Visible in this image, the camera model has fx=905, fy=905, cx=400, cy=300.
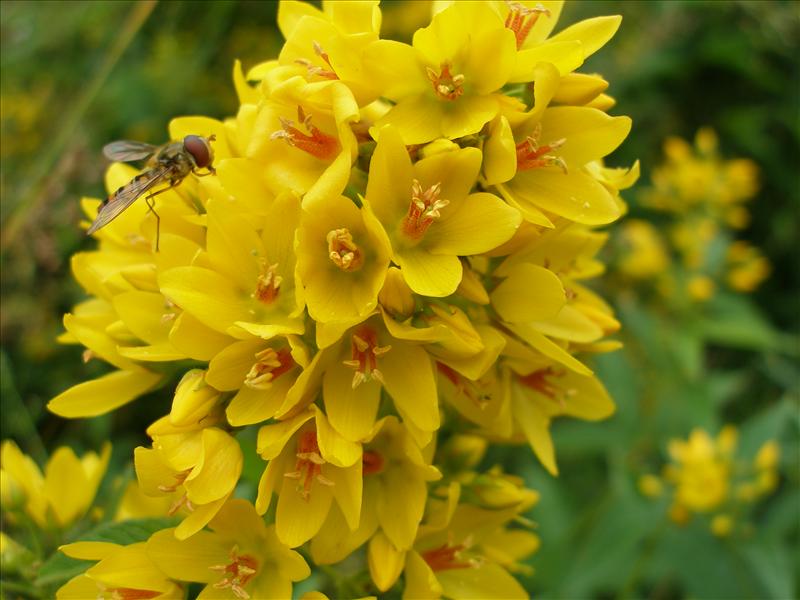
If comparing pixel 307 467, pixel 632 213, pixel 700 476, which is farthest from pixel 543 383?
pixel 632 213

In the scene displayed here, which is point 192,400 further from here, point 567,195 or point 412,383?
point 567,195

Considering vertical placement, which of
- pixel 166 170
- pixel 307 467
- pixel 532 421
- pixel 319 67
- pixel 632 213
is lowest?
pixel 632 213

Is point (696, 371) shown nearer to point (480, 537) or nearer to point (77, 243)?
point (480, 537)

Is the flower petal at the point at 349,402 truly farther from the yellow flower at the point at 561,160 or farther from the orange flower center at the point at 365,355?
the yellow flower at the point at 561,160

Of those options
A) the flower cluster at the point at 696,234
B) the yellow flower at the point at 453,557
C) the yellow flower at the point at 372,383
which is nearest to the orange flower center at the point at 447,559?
the yellow flower at the point at 453,557

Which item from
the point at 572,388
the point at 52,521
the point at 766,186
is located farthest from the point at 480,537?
the point at 766,186
